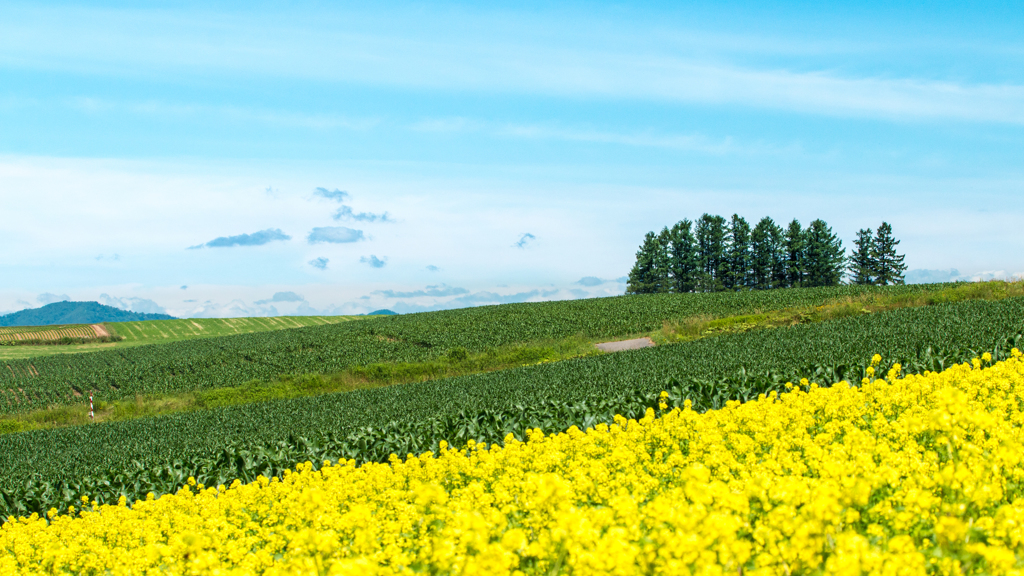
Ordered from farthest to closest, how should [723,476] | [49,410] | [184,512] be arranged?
[49,410], [184,512], [723,476]

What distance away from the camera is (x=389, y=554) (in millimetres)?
5320

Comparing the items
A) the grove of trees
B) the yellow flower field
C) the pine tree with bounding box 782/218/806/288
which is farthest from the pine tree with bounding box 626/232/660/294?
the yellow flower field

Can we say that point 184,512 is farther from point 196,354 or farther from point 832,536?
point 196,354

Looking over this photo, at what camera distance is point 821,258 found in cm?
9956

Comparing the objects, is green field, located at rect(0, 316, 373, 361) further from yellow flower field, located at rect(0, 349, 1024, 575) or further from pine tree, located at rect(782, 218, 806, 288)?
yellow flower field, located at rect(0, 349, 1024, 575)

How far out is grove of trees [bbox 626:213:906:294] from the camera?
329 feet

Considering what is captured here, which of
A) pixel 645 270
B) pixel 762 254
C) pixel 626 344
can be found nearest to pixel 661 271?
pixel 645 270

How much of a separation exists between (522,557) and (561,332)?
45.2 metres

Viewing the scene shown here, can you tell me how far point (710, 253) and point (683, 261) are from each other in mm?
4498

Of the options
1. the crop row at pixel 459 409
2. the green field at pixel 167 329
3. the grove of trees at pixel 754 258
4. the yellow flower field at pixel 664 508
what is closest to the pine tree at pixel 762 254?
the grove of trees at pixel 754 258

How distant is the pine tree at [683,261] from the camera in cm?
10318

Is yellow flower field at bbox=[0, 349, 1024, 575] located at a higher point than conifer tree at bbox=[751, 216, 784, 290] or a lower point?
lower

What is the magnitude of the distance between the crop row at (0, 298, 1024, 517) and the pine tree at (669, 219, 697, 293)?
7284cm

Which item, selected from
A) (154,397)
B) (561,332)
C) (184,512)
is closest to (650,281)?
(561,332)
